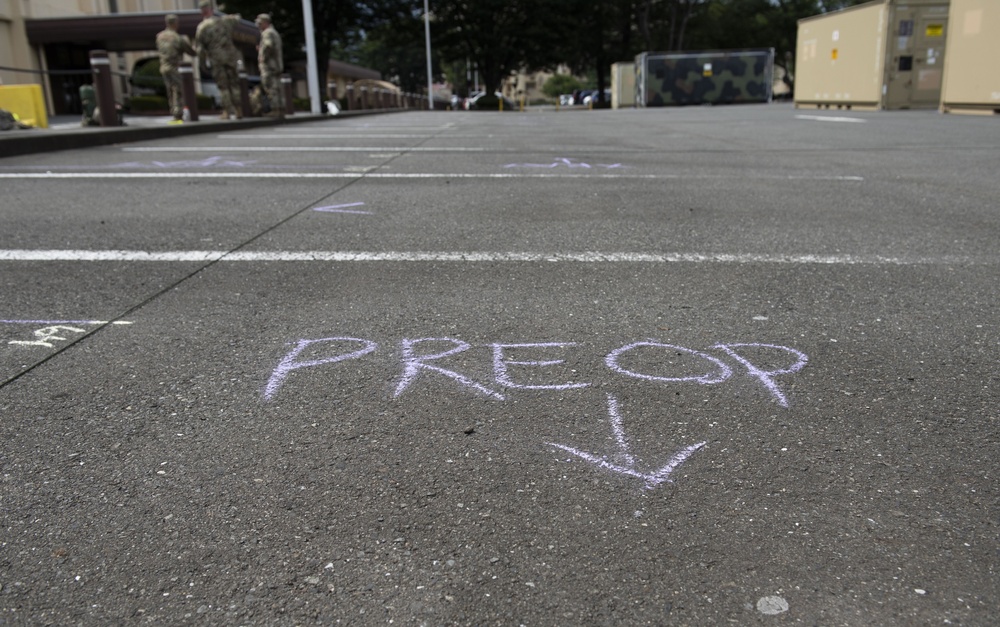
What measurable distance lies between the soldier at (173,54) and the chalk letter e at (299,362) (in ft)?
54.0

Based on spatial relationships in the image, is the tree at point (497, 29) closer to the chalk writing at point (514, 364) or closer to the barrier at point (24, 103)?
the barrier at point (24, 103)

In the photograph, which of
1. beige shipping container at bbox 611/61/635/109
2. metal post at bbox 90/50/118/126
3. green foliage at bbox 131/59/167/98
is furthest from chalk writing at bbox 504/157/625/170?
beige shipping container at bbox 611/61/635/109

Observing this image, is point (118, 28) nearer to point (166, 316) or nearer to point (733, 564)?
point (166, 316)

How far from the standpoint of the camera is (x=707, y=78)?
42969 millimetres

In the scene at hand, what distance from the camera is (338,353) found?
334 centimetres

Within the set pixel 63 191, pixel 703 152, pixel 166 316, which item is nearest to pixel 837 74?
pixel 703 152

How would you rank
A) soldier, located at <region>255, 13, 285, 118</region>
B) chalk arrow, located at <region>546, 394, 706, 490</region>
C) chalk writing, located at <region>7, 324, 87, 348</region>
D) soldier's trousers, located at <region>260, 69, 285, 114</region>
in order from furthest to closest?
soldier's trousers, located at <region>260, 69, 285, 114</region> → soldier, located at <region>255, 13, 285, 118</region> → chalk writing, located at <region>7, 324, 87, 348</region> → chalk arrow, located at <region>546, 394, 706, 490</region>

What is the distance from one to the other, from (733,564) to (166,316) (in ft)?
9.29

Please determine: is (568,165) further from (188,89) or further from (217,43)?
(188,89)

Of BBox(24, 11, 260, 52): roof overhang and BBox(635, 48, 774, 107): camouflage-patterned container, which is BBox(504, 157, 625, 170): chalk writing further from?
BBox(635, 48, 774, 107): camouflage-patterned container

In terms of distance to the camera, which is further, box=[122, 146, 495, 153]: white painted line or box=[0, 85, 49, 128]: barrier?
box=[0, 85, 49, 128]: barrier

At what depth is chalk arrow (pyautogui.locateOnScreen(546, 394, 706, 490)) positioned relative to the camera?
7.78 feet

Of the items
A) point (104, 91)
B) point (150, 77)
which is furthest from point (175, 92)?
point (150, 77)

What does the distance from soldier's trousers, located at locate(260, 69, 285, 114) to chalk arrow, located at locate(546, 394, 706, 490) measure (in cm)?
2203
